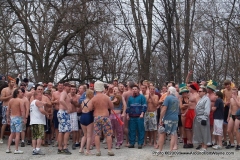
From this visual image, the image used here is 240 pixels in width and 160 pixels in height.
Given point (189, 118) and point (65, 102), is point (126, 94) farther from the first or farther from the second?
point (65, 102)

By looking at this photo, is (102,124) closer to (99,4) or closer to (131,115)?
(131,115)

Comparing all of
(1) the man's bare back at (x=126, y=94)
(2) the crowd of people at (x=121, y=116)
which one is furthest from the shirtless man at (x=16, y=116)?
(1) the man's bare back at (x=126, y=94)

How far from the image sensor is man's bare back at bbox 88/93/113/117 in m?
9.34

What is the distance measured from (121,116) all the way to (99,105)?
188cm

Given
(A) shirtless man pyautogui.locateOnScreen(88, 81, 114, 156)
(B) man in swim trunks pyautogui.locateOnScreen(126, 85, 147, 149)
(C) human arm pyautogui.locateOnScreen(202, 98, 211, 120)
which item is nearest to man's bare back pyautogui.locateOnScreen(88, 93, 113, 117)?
(A) shirtless man pyautogui.locateOnScreen(88, 81, 114, 156)

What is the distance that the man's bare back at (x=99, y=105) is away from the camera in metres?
9.34

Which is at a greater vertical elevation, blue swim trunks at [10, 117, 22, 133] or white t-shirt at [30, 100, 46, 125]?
white t-shirt at [30, 100, 46, 125]

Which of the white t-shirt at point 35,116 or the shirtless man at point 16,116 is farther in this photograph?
the shirtless man at point 16,116

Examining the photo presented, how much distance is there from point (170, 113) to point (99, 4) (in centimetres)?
1270

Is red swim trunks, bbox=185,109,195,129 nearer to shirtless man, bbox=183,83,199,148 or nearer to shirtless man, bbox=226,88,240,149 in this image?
shirtless man, bbox=183,83,199,148

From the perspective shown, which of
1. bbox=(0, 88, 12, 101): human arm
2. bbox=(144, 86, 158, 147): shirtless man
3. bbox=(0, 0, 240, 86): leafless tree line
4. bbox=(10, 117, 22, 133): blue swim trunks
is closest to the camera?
bbox=(10, 117, 22, 133): blue swim trunks

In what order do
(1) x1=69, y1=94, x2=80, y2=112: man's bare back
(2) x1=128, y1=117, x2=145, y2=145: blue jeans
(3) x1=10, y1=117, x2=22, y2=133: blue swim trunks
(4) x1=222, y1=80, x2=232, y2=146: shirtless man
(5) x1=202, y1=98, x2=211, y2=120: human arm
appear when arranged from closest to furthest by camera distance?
(3) x1=10, y1=117, x2=22, y2=133: blue swim trunks
(5) x1=202, y1=98, x2=211, y2=120: human arm
(1) x1=69, y1=94, x2=80, y2=112: man's bare back
(2) x1=128, y1=117, x2=145, y2=145: blue jeans
(4) x1=222, y1=80, x2=232, y2=146: shirtless man

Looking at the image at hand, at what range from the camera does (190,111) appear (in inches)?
429

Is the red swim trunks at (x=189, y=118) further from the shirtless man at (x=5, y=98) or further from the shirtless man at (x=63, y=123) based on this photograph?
the shirtless man at (x=5, y=98)
